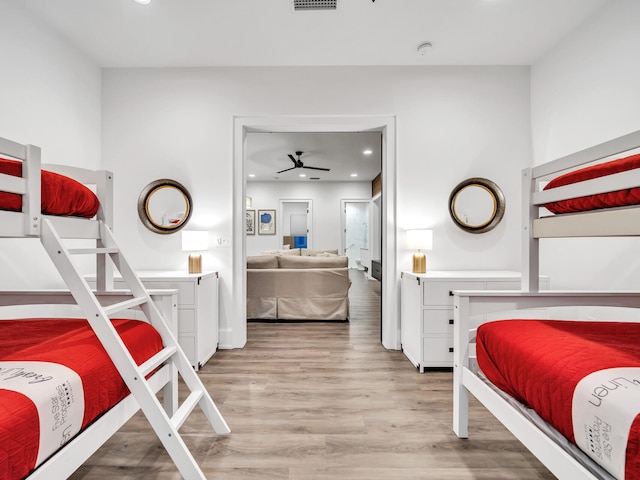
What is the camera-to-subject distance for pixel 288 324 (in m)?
3.92

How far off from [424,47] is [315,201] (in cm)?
599

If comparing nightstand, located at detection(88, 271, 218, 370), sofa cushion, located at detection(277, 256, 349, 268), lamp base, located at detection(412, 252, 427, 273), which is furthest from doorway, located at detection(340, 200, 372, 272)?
nightstand, located at detection(88, 271, 218, 370)

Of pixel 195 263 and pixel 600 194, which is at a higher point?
pixel 600 194

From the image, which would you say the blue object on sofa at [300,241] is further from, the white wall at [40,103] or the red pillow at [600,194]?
the red pillow at [600,194]

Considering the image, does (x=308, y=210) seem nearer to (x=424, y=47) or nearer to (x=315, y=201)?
(x=315, y=201)

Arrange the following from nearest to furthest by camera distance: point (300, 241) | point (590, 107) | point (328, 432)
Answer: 1. point (328, 432)
2. point (590, 107)
3. point (300, 241)

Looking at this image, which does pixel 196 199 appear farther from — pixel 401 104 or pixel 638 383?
pixel 638 383

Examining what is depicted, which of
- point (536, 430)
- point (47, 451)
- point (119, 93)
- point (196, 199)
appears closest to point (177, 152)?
point (196, 199)

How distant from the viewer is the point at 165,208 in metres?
3.04

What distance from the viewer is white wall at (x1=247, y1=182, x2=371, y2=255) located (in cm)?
852

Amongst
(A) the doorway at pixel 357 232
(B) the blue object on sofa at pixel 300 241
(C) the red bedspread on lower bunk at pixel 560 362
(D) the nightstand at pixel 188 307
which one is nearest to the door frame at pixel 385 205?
(D) the nightstand at pixel 188 307

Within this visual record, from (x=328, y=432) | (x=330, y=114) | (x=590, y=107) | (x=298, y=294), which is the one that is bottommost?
(x=328, y=432)

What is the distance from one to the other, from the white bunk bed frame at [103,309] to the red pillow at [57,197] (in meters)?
0.03

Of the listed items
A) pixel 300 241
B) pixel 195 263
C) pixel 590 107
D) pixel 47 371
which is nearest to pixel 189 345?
pixel 195 263
